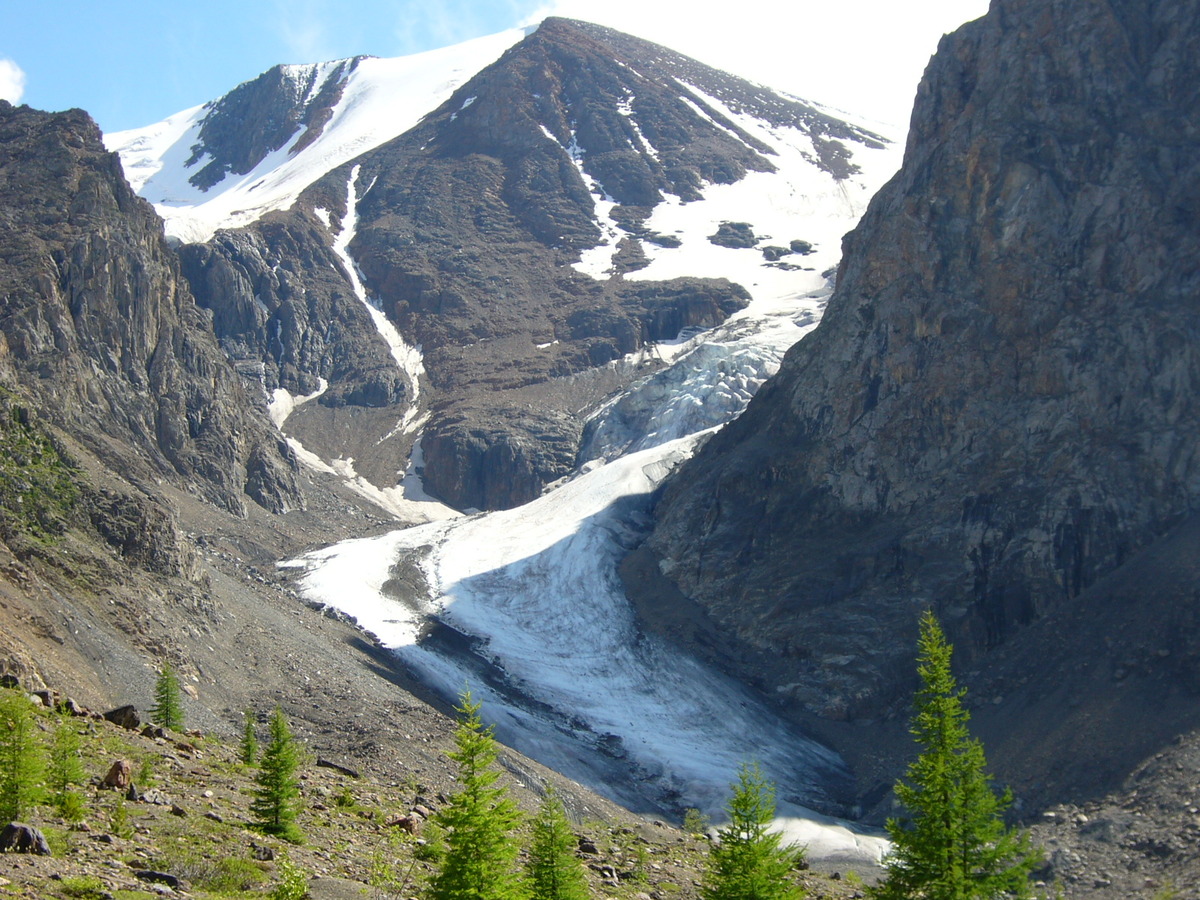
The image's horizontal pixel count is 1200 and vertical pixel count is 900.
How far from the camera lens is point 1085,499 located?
68.1 metres

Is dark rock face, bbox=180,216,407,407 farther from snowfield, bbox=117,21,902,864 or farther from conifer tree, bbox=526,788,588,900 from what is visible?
conifer tree, bbox=526,788,588,900

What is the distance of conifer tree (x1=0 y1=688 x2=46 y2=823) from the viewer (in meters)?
20.5

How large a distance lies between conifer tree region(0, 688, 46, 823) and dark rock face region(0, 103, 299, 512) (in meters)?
52.9

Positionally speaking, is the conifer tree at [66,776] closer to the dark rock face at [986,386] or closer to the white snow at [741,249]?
the dark rock face at [986,386]

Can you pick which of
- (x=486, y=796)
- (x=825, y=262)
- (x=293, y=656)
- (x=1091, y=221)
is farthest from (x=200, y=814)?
(x=825, y=262)

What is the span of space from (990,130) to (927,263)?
9.49m

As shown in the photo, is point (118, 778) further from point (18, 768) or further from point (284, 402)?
point (284, 402)

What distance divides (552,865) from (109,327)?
77.5 metres

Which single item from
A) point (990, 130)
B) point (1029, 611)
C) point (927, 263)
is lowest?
point (1029, 611)

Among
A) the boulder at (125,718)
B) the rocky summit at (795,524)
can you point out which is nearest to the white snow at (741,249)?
the rocky summit at (795,524)

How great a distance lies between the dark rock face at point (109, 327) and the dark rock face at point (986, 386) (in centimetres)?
3824

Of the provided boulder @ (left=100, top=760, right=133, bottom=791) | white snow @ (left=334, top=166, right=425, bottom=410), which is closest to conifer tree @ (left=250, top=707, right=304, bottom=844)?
boulder @ (left=100, top=760, right=133, bottom=791)

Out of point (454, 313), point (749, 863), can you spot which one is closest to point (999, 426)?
point (749, 863)

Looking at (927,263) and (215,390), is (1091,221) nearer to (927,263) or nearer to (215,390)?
(927,263)
